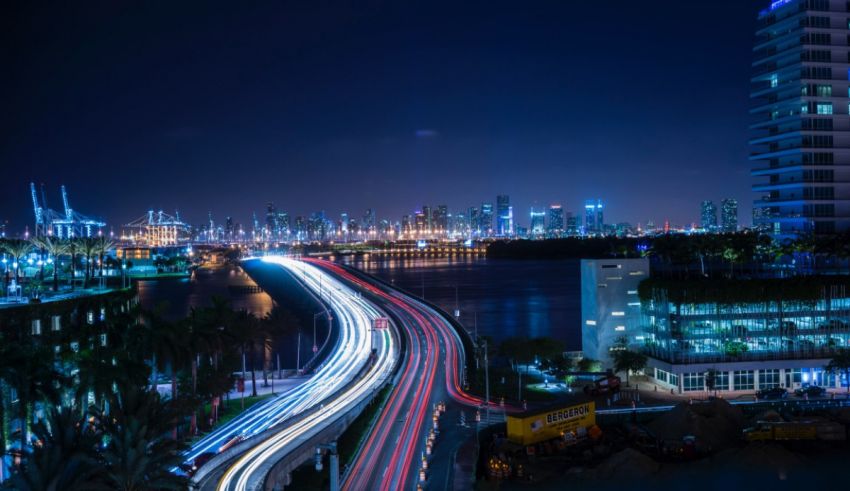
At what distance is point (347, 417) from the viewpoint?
3155 cm

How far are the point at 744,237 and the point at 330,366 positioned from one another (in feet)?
110

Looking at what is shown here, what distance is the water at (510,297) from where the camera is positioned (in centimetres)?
7406

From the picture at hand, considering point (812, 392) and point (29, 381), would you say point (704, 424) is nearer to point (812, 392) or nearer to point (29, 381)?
point (812, 392)

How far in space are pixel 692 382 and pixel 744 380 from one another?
305 centimetres

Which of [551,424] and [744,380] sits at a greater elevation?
[551,424]

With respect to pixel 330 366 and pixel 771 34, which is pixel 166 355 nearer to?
pixel 330 366

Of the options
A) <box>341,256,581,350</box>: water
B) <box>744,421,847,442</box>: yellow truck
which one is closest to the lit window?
<box>341,256,581,350</box>: water

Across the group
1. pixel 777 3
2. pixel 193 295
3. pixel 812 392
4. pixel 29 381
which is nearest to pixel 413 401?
pixel 29 381

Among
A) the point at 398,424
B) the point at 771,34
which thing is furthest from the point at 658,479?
the point at 771,34

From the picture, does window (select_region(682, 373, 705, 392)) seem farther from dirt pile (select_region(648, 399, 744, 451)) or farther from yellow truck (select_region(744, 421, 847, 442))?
yellow truck (select_region(744, 421, 847, 442))

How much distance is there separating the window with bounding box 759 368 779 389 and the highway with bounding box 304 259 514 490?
52.8 ft

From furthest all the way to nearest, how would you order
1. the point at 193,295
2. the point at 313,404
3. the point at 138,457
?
the point at 193,295
the point at 313,404
the point at 138,457

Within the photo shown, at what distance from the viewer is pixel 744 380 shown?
40.3m

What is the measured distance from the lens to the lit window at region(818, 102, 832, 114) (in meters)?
55.0
